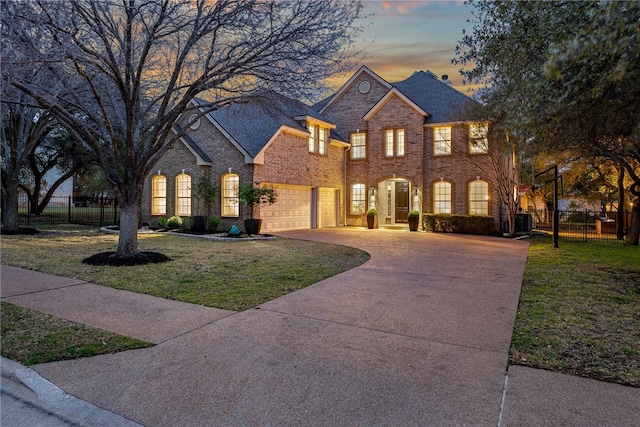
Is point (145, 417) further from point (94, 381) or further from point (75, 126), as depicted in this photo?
point (75, 126)

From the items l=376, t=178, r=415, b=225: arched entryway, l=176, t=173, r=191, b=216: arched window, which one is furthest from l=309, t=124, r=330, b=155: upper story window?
l=176, t=173, r=191, b=216: arched window

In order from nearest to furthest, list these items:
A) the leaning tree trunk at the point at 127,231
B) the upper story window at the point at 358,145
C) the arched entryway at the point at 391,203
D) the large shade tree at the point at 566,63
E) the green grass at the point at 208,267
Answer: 1. the large shade tree at the point at 566,63
2. the green grass at the point at 208,267
3. the leaning tree trunk at the point at 127,231
4. the arched entryway at the point at 391,203
5. the upper story window at the point at 358,145

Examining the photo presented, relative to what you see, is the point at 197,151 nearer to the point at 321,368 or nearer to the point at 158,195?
the point at 158,195

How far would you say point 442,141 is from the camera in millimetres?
20828

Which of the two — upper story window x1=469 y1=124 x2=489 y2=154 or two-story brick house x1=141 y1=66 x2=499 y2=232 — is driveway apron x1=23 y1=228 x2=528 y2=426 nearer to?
two-story brick house x1=141 y1=66 x2=499 y2=232

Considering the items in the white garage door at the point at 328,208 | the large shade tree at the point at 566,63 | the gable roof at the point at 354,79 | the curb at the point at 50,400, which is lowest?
the curb at the point at 50,400

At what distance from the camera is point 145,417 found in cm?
294

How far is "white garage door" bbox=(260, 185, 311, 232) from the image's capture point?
18391mm

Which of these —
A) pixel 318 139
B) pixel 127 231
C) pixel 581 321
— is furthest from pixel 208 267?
pixel 318 139

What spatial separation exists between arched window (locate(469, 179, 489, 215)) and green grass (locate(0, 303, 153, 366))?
18.6 metres

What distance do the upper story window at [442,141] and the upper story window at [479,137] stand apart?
1735 mm

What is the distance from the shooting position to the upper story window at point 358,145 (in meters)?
23.1

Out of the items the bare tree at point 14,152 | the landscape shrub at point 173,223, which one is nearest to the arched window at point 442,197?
the landscape shrub at point 173,223

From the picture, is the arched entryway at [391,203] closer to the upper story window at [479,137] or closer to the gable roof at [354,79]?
the upper story window at [479,137]
